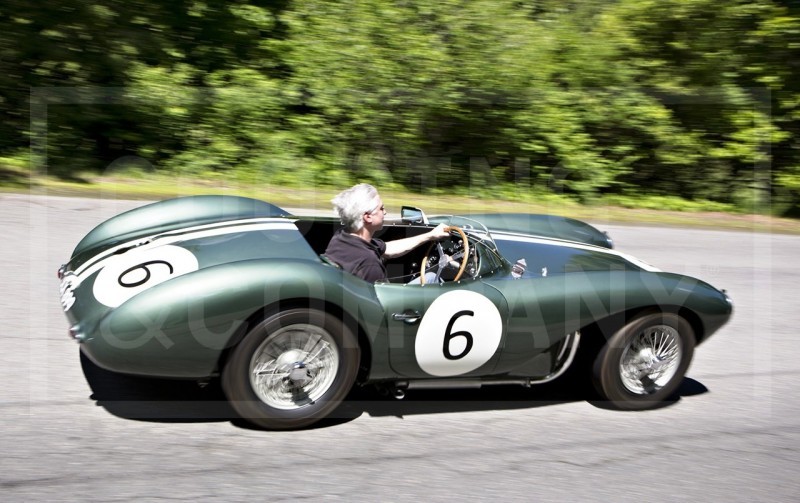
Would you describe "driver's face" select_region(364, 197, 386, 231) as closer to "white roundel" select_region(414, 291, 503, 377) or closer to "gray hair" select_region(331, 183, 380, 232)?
"gray hair" select_region(331, 183, 380, 232)

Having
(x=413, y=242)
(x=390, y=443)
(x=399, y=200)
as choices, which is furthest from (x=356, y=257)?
(x=399, y=200)

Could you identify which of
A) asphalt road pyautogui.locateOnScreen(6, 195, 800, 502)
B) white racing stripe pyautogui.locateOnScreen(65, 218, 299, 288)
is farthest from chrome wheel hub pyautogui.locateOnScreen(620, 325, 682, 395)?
white racing stripe pyautogui.locateOnScreen(65, 218, 299, 288)

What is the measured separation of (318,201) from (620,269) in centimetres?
581

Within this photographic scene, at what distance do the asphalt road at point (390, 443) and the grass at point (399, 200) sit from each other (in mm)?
3938

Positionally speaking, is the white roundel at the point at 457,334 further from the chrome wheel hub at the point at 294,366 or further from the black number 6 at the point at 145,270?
the black number 6 at the point at 145,270

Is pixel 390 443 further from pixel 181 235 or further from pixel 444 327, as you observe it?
pixel 181 235

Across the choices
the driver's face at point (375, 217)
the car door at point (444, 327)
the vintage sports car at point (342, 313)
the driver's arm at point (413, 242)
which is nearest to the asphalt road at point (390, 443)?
the vintage sports car at point (342, 313)

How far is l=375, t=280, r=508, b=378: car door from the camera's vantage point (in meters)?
4.30

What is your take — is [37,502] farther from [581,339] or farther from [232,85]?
[232,85]

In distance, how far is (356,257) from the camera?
4.63 meters

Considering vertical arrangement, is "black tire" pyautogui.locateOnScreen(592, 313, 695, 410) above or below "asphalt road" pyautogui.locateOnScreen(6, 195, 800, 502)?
above

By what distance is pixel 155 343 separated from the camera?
389 centimetres

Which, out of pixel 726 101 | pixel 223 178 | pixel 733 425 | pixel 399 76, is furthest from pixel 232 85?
pixel 733 425

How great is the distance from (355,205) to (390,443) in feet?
4.37
